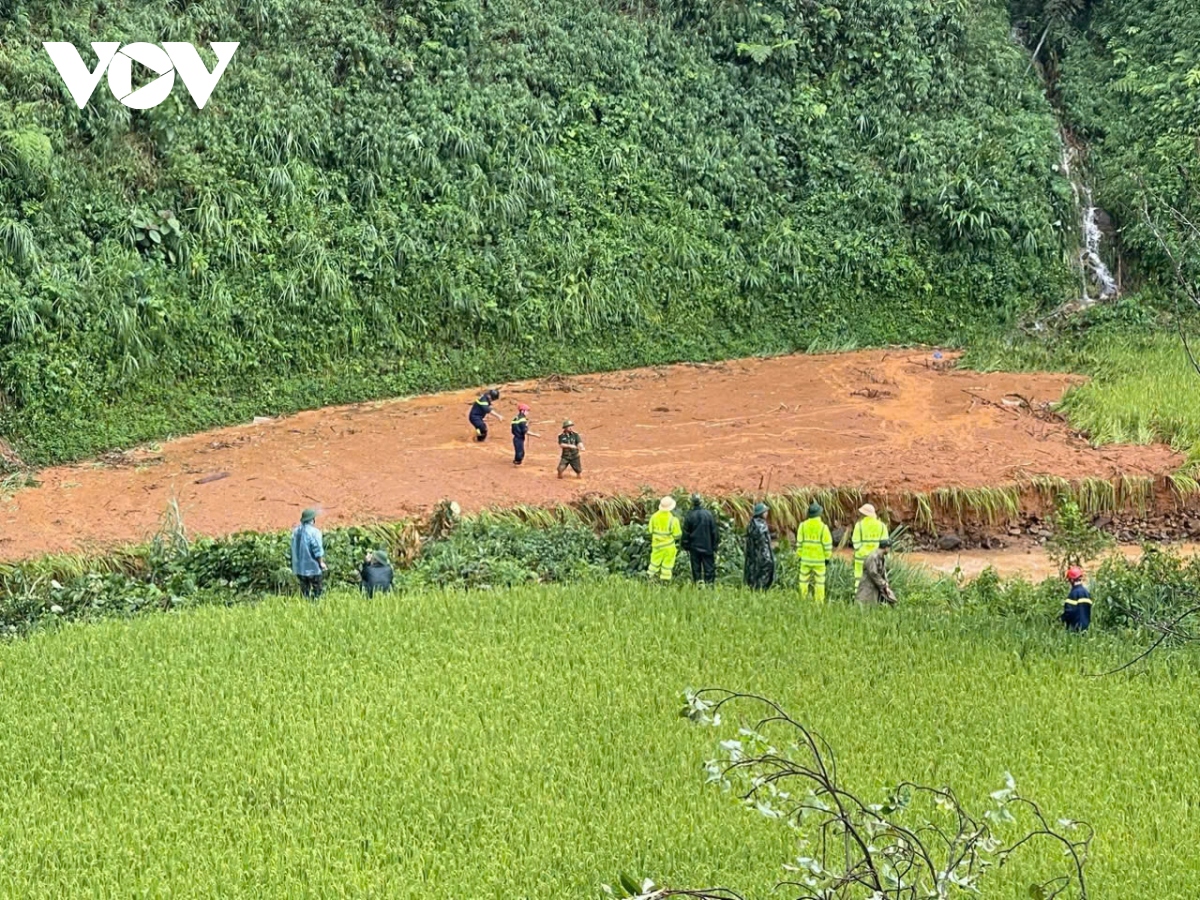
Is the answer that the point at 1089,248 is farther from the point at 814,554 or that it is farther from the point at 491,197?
the point at 814,554

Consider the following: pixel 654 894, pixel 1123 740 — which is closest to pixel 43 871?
pixel 654 894

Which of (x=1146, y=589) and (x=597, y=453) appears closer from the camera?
(x=1146, y=589)

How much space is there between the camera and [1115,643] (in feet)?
40.1

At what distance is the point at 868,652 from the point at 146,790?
637 centimetres

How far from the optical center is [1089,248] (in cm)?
2684

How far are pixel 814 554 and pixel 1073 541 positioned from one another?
10.5ft

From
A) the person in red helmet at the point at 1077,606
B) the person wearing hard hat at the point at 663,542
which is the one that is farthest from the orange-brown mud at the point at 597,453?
the person in red helmet at the point at 1077,606

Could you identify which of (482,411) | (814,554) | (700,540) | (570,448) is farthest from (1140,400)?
(482,411)

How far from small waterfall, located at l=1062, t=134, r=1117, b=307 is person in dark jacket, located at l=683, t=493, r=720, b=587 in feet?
A: 48.4

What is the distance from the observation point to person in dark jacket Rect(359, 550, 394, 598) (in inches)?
541

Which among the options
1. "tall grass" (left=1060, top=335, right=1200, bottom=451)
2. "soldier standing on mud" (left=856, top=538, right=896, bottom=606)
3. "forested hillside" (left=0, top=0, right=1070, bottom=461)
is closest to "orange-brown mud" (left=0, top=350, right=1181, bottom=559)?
"tall grass" (left=1060, top=335, right=1200, bottom=451)

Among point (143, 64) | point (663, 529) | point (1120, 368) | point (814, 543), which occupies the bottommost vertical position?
point (814, 543)

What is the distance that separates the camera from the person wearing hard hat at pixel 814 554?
13.5 m

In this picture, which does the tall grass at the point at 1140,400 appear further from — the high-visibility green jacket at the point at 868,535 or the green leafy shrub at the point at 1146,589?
the high-visibility green jacket at the point at 868,535
